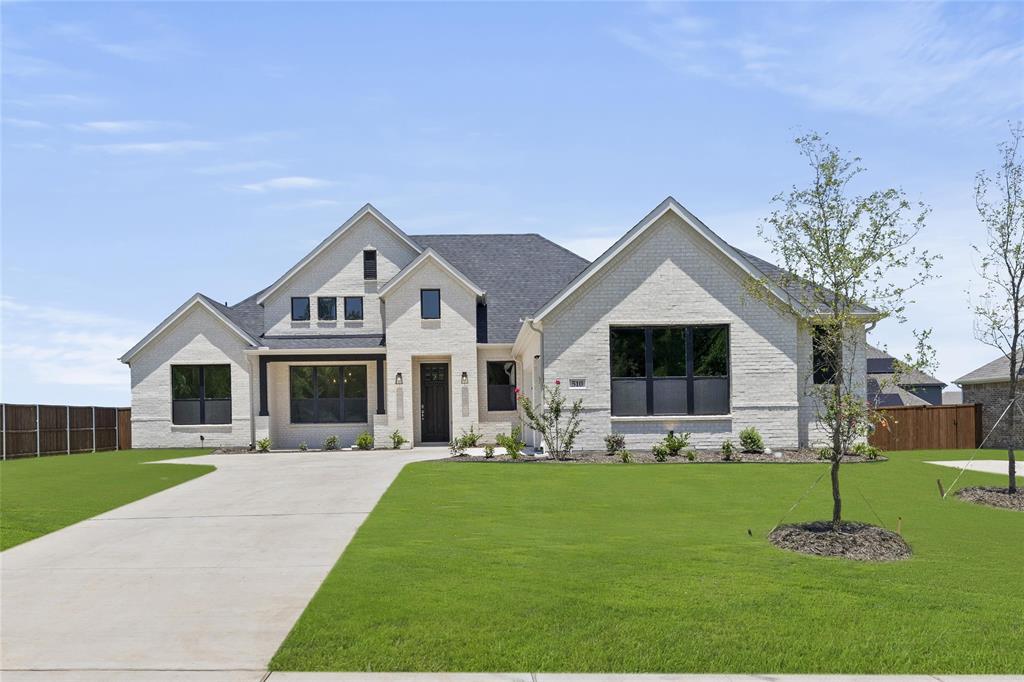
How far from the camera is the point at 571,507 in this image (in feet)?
45.1

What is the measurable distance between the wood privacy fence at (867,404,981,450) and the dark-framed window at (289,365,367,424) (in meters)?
17.9

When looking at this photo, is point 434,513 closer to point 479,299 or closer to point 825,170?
point 825,170

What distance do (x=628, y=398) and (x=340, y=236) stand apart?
13289 mm

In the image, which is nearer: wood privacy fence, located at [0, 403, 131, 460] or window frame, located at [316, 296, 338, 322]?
wood privacy fence, located at [0, 403, 131, 460]

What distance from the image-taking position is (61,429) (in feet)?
103

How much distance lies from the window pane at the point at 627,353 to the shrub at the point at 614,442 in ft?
5.57

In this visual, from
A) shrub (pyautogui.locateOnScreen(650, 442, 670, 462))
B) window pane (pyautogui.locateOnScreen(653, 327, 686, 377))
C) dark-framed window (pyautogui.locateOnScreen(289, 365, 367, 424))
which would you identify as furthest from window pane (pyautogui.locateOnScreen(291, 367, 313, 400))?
shrub (pyautogui.locateOnScreen(650, 442, 670, 462))

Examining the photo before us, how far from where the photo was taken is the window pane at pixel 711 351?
2372cm

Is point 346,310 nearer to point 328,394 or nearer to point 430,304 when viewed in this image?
point 328,394

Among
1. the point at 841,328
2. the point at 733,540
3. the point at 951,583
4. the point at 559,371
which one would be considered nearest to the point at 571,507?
the point at 733,540

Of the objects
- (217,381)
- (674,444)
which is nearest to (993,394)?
(674,444)

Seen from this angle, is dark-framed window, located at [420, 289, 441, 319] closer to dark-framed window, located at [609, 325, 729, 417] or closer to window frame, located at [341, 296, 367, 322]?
window frame, located at [341, 296, 367, 322]

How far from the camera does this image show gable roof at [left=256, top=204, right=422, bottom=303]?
3080cm

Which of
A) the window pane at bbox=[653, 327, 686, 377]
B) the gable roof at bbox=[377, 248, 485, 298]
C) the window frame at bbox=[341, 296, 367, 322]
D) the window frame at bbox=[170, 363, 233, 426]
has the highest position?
the gable roof at bbox=[377, 248, 485, 298]
